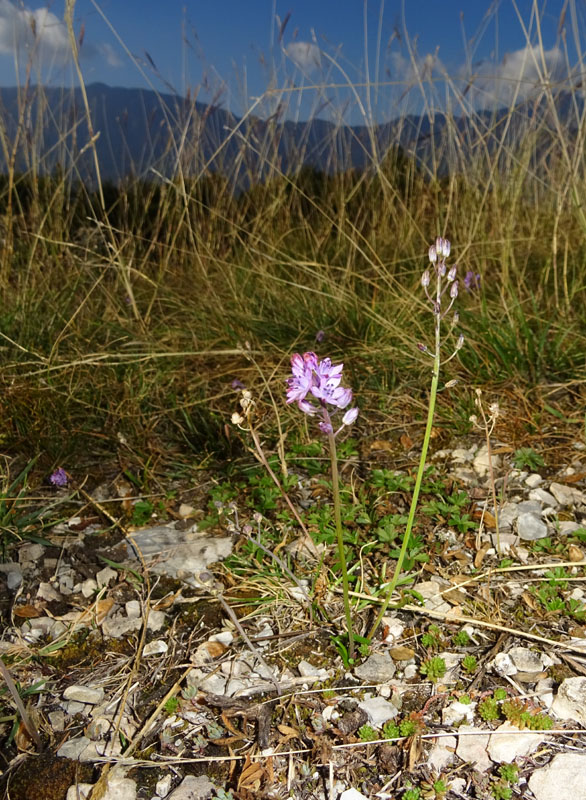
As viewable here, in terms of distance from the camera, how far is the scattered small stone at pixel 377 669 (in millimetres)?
1704

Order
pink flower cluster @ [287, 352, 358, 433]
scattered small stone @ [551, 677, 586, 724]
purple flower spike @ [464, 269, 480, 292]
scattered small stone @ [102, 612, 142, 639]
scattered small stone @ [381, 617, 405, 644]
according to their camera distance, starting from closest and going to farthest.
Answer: pink flower cluster @ [287, 352, 358, 433]
scattered small stone @ [551, 677, 586, 724]
scattered small stone @ [381, 617, 405, 644]
scattered small stone @ [102, 612, 142, 639]
purple flower spike @ [464, 269, 480, 292]

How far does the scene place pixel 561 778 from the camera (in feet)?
4.68

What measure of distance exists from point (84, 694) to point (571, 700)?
123 centimetres

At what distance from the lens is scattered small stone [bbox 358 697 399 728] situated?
1.59 m

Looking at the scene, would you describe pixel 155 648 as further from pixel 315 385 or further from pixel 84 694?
pixel 315 385

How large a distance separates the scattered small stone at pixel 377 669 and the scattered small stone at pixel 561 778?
1.33 ft

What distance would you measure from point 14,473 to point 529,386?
2.19 metres

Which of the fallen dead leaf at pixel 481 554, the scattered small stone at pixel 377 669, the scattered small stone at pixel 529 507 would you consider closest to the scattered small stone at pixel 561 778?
the scattered small stone at pixel 377 669

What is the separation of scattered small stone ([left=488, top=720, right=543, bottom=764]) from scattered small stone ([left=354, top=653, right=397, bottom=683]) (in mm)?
294

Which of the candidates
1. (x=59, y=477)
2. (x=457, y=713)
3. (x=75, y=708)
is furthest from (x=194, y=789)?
(x=59, y=477)

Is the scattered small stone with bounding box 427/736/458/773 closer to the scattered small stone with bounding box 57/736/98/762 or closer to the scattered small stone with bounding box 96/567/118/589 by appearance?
the scattered small stone with bounding box 57/736/98/762

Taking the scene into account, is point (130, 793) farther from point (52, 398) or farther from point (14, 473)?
point (52, 398)

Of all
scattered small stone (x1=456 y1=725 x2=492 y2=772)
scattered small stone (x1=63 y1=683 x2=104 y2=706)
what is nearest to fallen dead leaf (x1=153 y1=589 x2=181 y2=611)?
scattered small stone (x1=63 y1=683 x2=104 y2=706)

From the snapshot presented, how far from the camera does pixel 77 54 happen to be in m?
3.29
